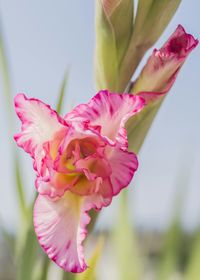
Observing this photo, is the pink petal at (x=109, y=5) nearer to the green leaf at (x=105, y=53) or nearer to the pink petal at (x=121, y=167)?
the green leaf at (x=105, y=53)

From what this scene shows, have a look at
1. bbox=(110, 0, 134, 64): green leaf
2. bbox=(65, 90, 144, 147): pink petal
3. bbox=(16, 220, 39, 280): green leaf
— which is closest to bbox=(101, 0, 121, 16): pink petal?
bbox=(110, 0, 134, 64): green leaf

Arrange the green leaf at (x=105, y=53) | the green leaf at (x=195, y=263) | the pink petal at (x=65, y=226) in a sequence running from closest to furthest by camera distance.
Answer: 1. the pink petal at (x=65, y=226)
2. the green leaf at (x=105, y=53)
3. the green leaf at (x=195, y=263)

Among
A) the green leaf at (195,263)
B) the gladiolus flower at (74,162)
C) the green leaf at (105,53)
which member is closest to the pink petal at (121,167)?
the gladiolus flower at (74,162)

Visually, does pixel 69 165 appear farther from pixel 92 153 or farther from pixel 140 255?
pixel 140 255

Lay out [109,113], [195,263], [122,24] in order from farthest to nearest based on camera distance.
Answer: [195,263], [122,24], [109,113]

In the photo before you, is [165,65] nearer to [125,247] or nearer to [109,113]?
[109,113]

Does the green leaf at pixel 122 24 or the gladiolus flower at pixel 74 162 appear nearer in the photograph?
the gladiolus flower at pixel 74 162

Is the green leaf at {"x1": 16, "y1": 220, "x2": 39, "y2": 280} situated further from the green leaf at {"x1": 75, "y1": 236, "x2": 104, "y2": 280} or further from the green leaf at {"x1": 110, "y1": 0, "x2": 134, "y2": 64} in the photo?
the green leaf at {"x1": 110, "y1": 0, "x2": 134, "y2": 64}

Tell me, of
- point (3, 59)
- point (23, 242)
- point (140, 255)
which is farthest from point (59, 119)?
point (140, 255)

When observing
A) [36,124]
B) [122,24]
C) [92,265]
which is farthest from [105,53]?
[92,265]
